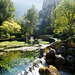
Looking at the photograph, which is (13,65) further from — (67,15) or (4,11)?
(4,11)

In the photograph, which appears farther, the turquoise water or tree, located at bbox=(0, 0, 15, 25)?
tree, located at bbox=(0, 0, 15, 25)

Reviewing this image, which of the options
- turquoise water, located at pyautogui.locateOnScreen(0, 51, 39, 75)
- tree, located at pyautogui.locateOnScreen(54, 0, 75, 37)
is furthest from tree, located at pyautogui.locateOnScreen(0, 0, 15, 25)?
turquoise water, located at pyautogui.locateOnScreen(0, 51, 39, 75)

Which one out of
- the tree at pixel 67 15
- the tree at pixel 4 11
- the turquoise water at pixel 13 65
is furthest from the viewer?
the tree at pixel 4 11

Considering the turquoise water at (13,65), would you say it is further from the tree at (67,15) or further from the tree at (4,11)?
the tree at (4,11)

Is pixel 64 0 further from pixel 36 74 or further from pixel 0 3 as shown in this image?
pixel 0 3

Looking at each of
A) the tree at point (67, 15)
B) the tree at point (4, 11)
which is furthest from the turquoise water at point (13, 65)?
the tree at point (4, 11)

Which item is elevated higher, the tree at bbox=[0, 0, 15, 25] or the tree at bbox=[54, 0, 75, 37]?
the tree at bbox=[0, 0, 15, 25]

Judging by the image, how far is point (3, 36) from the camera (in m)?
28.2

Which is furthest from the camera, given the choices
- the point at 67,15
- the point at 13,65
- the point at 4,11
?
the point at 4,11

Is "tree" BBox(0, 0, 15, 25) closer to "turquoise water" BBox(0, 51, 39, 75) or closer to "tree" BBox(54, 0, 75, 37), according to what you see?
"tree" BBox(54, 0, 75, 37)

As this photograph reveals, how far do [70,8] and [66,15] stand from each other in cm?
157

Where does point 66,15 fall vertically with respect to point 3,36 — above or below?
above

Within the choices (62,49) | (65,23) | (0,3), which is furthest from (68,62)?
(0,3)

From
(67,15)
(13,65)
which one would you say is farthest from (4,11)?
(13,65)
